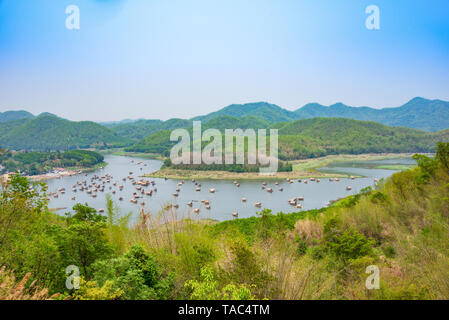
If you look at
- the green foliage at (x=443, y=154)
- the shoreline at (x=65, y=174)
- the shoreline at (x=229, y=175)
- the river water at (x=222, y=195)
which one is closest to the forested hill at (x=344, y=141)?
the shoreline at (x=229, y=175)

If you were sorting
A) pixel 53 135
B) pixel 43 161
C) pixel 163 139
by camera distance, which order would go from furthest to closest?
pixel 163 139, pixel 53 135, pixel 43 161

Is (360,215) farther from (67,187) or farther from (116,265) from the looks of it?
(67,187)

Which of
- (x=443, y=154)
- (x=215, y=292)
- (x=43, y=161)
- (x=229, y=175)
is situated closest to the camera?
(x=215, y=292)

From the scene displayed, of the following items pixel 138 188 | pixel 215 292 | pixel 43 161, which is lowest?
pixel 138 188

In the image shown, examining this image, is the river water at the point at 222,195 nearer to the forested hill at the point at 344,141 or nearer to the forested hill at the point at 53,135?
the forested hill at the point at 344,141

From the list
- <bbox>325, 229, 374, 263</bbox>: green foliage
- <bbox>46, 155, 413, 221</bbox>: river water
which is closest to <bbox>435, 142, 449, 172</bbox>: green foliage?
<bbox>325, 229, 374, 263</bbox>: green foliage

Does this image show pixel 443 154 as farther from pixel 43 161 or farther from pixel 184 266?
pixel 43 161

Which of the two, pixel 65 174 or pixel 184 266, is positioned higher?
pixel 184 266

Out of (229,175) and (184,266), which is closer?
(184,266)

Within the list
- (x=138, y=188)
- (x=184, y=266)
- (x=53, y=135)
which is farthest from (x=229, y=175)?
(x=53, y=135)

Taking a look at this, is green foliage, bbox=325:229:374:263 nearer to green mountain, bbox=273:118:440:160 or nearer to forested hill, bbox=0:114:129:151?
green mountain, bbox=273:118:440:160
